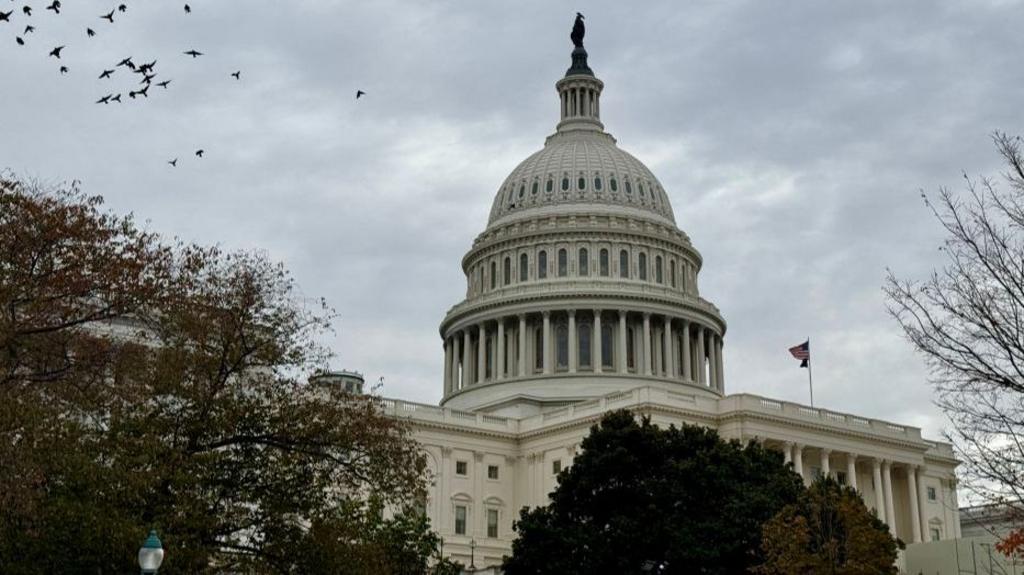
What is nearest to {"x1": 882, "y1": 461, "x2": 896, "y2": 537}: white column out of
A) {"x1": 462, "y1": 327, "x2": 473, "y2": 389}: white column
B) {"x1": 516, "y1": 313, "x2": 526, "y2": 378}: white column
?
{"x1": 516, "y1": 313, "x2": 526, "y2": 378}: white column

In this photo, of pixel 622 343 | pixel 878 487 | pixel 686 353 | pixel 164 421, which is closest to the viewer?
pixel 164 421

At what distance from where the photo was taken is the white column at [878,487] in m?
106

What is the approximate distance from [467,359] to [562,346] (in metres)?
10.9

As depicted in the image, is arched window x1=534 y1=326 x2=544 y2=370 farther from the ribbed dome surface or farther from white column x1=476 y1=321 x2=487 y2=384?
the ribbed dome surface

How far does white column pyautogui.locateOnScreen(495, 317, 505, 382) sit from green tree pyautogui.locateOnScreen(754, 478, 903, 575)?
69689 millimetres

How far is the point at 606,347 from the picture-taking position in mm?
127375

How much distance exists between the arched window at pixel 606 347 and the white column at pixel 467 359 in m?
14.0

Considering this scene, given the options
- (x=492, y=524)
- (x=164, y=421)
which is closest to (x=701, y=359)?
(x=492, y=524)

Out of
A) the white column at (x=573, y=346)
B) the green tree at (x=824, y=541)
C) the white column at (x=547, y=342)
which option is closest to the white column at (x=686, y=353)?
the white column at (x=573, y=346)

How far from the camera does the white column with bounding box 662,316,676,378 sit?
127m

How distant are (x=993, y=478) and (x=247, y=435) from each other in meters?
22.3

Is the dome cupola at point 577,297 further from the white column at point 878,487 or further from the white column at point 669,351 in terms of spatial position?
the white column at point 878,487

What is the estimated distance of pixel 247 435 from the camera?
134 feet

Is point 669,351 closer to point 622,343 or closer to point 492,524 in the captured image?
point 622,343
